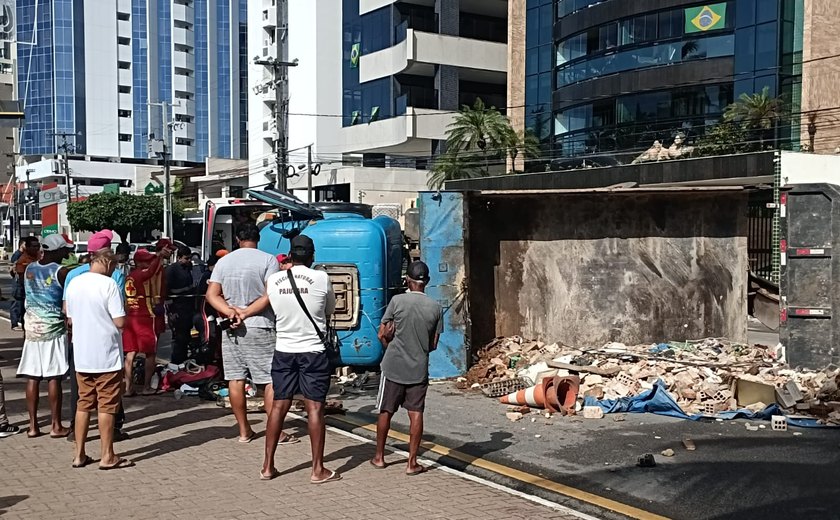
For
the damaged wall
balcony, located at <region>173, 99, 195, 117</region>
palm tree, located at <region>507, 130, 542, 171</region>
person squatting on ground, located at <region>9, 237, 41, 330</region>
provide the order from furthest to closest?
balcony, located at <region>173, 99, 195, 117</region>, palm tree, located at <region>507, 130, 542, 171</region>, person squatting on ground, located at <region>9, 237, 41, 330</region>, the damaged wall

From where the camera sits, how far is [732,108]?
98.1 feet

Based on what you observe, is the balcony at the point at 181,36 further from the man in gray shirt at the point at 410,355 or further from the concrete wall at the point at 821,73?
the man in gray shirt at the point at 410,355

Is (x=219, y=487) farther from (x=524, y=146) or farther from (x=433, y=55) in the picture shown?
(x=433, y=55)

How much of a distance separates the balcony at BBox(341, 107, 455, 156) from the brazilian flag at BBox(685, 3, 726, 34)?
1276 centimetres

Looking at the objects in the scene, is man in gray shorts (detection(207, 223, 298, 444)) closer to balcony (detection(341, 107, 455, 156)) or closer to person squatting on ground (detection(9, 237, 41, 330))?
person squatting on ground (detection(9, 237, 41, 330))

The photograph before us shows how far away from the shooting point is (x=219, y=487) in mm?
5969

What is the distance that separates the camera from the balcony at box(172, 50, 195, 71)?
91.8 metres

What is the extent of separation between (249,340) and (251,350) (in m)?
0.09

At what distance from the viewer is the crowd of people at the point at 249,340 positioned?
6098mm

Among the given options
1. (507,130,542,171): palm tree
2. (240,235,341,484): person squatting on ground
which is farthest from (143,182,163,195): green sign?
(240,235,341,484): person squatting on ground

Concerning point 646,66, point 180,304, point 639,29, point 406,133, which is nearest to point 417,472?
point 180,304

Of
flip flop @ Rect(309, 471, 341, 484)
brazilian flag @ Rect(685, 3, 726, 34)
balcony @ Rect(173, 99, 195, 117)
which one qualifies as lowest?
flip flop @ Rect(309, 471, 341, 484)

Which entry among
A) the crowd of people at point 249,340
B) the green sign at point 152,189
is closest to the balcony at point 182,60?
the green sign at point 152,189

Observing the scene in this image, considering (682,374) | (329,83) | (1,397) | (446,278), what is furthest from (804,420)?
(329,83)
